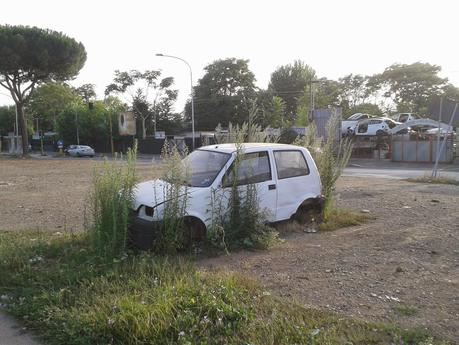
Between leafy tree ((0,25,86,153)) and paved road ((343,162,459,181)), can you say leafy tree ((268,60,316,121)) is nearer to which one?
leafy tree ((0,25,86,153))

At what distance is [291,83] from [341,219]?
68.0m

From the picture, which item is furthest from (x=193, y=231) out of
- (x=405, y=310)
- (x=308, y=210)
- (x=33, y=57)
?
(x=33, y=57)

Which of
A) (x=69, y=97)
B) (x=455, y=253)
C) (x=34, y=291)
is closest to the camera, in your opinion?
(x=34, y=291)

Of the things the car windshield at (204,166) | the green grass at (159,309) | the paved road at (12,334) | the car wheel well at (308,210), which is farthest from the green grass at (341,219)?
the paved road at (12,334)

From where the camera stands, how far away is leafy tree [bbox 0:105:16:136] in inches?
3511

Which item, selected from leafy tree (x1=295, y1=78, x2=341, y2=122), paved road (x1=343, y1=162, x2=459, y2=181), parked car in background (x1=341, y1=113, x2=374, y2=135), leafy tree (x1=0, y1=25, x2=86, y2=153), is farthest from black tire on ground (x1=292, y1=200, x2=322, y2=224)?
leafy tree (x1=295, y1=78, x2=341, y2=122)

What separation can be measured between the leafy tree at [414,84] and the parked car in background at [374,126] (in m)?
25.3

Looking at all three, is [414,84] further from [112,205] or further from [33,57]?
[112,205]

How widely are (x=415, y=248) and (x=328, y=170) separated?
8.13ft

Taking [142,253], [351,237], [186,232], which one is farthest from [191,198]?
[351,237]

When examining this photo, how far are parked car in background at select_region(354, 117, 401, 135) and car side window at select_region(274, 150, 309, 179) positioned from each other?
32.5 meters

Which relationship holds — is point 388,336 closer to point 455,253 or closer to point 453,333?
point 453,333

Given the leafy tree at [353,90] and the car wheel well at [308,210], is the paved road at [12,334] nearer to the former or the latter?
the car wheel well at [308,210]

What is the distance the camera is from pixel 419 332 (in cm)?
377
